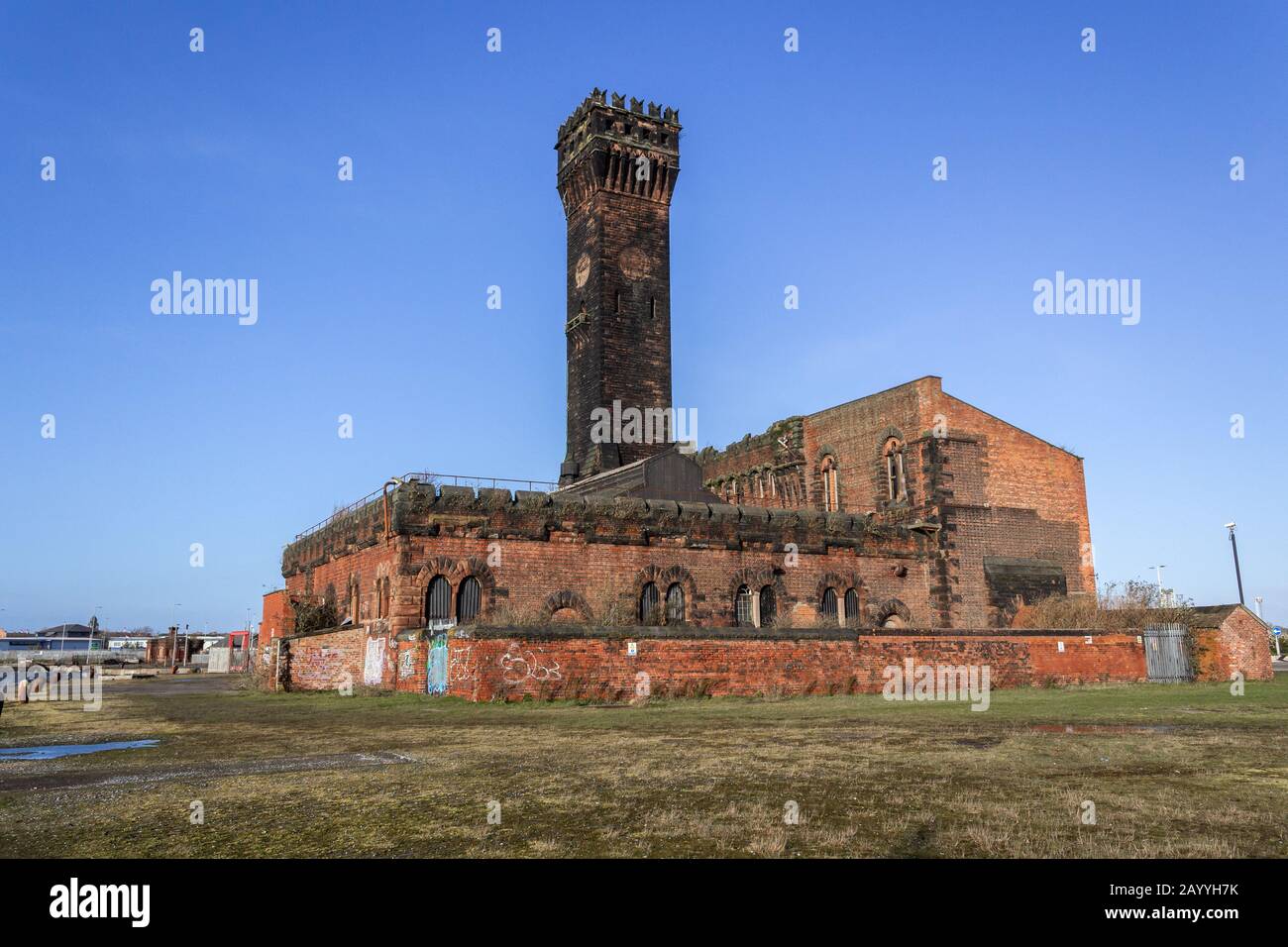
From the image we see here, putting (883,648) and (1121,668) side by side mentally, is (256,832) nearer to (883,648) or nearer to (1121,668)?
(883,648)

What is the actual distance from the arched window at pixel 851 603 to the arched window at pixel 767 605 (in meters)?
2.67

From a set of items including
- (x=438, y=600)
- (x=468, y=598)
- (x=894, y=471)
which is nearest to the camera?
(x=438, y=600)

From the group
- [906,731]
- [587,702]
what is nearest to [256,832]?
[906,731]

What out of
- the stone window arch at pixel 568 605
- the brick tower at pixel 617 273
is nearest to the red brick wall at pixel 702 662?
the stone window arch at pixel 568 605

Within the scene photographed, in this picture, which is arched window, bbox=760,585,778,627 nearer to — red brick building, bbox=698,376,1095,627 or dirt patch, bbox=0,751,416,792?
red brick building, bbox=698,376,1095,627

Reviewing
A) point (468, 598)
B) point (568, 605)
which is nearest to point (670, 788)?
point (468, 598)

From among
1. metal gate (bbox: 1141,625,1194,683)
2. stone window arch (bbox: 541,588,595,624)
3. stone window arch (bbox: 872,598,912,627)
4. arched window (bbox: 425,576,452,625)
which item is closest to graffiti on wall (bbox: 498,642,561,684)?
arched window (bbox: 425,576,452,625)

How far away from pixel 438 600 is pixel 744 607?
8.99 m

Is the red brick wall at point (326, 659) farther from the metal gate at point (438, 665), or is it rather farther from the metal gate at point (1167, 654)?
the metal gate at point (1167, 654)

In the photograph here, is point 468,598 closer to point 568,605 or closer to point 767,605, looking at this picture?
point 568,605

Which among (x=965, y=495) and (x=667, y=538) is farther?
(x=965, y=495)

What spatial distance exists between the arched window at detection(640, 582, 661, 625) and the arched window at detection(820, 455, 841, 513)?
10174mm

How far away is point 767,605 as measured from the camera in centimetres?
2753

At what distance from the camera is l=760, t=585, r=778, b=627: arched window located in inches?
1077
